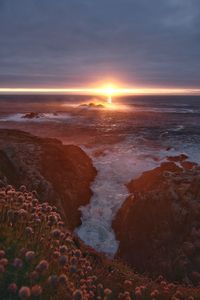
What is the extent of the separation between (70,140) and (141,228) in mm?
31525

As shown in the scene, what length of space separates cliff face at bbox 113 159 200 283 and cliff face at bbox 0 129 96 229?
11.1ft

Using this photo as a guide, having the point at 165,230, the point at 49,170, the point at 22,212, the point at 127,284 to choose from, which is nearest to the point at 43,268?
the point at 22,212

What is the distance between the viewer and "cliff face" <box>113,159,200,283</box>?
14.3 m

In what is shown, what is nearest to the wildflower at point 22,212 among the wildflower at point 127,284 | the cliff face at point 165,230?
the wildflower at point 127,284

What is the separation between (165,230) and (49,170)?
9827 millimetres

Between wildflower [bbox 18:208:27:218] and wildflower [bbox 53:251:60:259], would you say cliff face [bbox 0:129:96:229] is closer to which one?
wildflower [bbox 18:208:27:218]

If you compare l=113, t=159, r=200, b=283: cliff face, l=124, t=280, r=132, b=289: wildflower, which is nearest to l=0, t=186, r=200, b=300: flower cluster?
l=124, t=280, r=132, b=289: wildflower

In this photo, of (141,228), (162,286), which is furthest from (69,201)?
(162,286)

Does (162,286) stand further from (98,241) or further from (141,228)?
(98,241)

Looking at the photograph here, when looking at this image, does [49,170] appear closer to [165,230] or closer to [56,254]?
[165,230]

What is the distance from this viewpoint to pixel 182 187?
721 inches

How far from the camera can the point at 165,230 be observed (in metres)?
16.1

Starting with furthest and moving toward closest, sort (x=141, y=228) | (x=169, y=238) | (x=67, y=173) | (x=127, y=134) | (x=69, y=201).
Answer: (x=127, y=134) < (x=67, y=173) < (x=69, y=201) < (x=141, y=228) < (x=169, y=238)

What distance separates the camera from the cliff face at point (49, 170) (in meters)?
19.5
